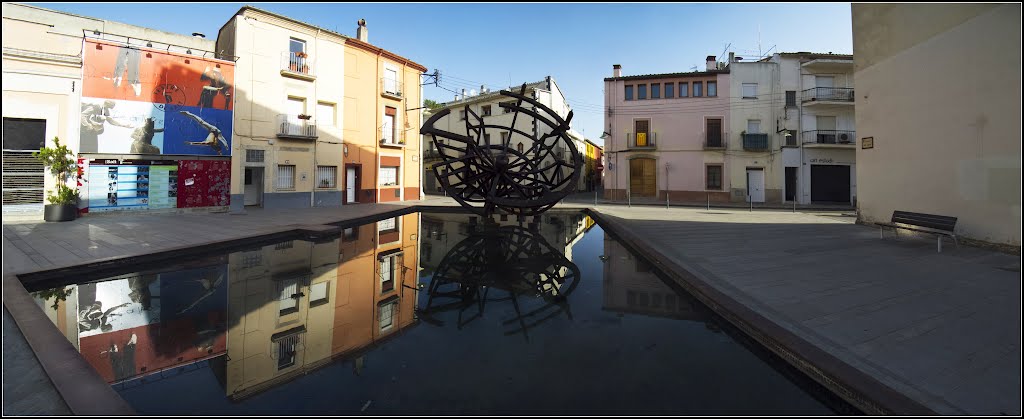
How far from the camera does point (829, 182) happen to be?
2716 centimetres

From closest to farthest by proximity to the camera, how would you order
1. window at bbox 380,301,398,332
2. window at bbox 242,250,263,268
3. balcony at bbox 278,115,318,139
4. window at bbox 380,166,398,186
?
window at bbox 380,301,398,332 < window at bbox 242,250,263,268 < balcony at bbox 278,115,318,139 < window at bbox 380,166,398,186

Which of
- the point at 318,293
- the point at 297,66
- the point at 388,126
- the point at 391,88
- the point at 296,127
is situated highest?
the point at 391,88

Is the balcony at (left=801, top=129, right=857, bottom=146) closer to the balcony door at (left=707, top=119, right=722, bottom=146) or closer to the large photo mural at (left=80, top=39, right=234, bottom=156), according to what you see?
the balcony door at (left=707, top=119, right=722, bottom=146)

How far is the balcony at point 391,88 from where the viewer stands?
24016mm

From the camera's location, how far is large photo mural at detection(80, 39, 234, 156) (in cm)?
1487

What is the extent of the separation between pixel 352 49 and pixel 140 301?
2031 cm

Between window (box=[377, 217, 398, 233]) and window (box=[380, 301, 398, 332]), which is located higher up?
window (box=[377, 217, 398, 233])

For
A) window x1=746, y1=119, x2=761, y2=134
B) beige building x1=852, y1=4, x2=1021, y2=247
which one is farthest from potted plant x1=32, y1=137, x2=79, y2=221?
window x1=746, y1=119, x2=761, y2=134

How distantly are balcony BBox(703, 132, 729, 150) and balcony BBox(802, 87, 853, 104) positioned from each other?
539cm

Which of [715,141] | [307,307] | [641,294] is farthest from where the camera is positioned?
[715,141]

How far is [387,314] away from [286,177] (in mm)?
18242

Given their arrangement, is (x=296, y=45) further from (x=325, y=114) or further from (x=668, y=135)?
(x=668, y=135)

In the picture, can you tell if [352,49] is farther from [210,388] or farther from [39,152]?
[210,388]

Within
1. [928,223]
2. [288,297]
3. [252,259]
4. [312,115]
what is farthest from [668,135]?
[288,297]
